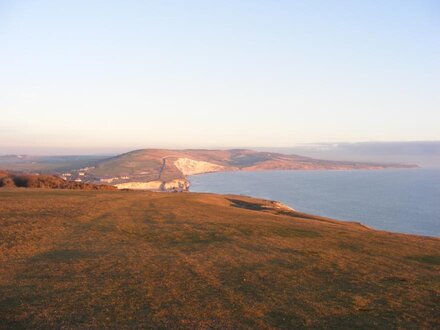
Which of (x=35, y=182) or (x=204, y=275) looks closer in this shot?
(x=204, y=275)

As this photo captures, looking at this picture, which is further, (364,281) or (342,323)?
(364,281)

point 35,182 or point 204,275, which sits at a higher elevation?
point 204,275

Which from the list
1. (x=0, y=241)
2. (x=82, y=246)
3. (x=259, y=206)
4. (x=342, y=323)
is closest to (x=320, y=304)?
(x=342, y=323)

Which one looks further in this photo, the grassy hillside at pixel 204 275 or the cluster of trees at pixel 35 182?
the cluster of trees at pixel 35 182

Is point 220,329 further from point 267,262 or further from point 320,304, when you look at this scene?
point 267,262

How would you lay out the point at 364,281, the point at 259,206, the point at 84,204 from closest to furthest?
the point at 364,281
the point at 84,204
the point at 259,206

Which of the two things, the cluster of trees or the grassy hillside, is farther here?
the cluster of trees

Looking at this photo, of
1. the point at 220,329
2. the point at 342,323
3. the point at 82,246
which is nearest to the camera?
the point at 220,329
